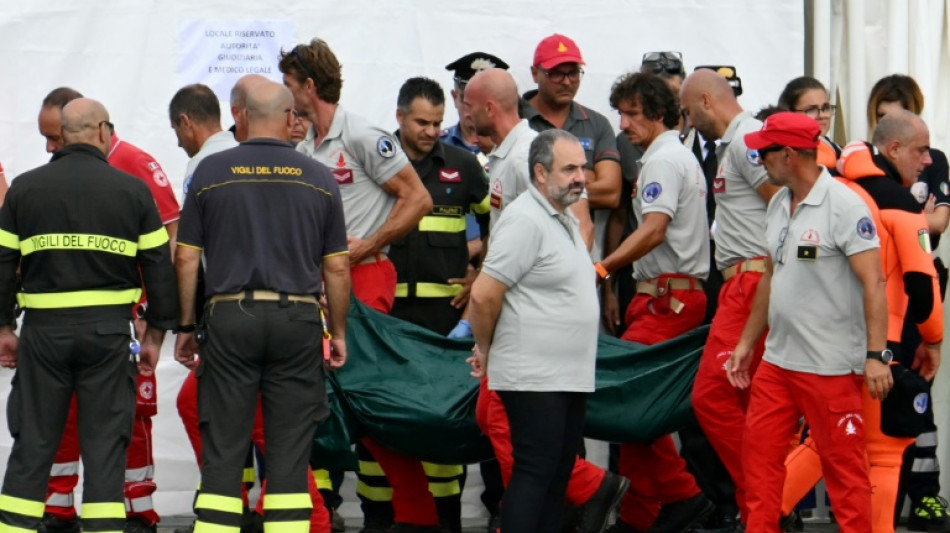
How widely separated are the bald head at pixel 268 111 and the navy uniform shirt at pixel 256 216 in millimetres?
85

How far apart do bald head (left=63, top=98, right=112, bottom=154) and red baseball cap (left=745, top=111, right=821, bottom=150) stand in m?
2.89

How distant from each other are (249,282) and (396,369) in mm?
1265

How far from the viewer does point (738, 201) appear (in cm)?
725

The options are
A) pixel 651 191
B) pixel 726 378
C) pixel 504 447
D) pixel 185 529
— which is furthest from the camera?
pixel 185 529

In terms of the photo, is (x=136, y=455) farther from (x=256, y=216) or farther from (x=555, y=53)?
(x=555, y=53)

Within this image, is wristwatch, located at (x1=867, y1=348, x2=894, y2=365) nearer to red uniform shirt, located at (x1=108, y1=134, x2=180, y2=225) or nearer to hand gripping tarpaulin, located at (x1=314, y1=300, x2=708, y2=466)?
hand gripping tarpaulin, located at (x1=314, y1=300, x2=708, y2=466)

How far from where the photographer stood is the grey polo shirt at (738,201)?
7.15 metres

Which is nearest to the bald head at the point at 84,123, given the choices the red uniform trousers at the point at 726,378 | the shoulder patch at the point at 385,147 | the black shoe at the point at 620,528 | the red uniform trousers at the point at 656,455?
the shoulder patch at the point at 385,147

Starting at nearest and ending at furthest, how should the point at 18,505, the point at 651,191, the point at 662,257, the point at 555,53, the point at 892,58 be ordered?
1. the point at 18,505
2. the point at 651,191
3. the point at 662,257
4. the point at 555,53
5. the point at 892,58

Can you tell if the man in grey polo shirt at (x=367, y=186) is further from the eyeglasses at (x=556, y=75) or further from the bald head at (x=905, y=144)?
the bald head at (x=905, y=144)

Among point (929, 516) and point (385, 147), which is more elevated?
point (385, 147)

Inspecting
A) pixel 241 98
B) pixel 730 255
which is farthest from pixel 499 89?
pixel 730 255

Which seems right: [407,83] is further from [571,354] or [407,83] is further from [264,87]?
[571,354]

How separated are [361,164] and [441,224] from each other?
0.70 metres
